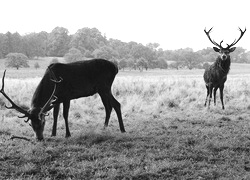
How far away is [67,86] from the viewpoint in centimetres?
774

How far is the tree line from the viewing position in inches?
2180

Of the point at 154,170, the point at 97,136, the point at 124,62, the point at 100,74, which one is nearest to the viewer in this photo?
the point at 154,170

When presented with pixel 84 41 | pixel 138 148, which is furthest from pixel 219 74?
pixel 84 41

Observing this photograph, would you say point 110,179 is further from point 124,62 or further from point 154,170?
point 124,62

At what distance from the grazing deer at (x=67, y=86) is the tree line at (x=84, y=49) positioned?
40149 millimetres

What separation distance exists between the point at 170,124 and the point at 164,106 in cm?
352

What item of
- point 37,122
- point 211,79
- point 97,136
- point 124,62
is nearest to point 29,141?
point 37,122

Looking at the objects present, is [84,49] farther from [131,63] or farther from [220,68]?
[220,68]

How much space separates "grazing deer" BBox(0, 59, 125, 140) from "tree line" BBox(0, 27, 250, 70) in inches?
1581

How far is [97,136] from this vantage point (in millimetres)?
7066

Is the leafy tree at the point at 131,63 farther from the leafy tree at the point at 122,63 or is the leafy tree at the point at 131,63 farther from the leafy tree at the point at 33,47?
the leafy tree at the point at 33,47

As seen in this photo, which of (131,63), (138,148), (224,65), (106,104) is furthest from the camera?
(131,63)

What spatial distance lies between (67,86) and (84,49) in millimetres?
47745

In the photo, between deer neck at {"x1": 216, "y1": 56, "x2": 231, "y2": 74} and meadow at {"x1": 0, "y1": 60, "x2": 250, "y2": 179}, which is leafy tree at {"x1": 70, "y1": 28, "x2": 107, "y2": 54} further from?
meadow at {"x1": 0, "y1": 60, "x2": 250, "y2": 179}
